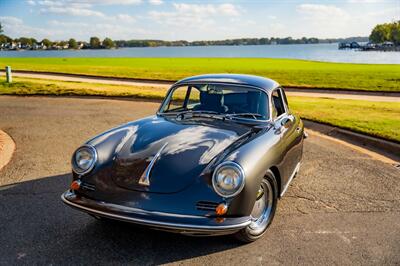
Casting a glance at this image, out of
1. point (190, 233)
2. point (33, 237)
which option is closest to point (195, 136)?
point (190, 233)

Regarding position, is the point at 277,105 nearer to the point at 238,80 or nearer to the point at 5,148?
the point at 238,80

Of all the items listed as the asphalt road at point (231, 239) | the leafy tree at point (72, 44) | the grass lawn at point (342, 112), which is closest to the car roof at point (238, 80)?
the asphalt road at point (231, 239)

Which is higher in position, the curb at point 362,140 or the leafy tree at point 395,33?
the leafy tree at point 395,33

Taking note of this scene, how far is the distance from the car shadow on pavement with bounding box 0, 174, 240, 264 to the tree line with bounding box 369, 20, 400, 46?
171 metres

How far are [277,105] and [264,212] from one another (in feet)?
5.87

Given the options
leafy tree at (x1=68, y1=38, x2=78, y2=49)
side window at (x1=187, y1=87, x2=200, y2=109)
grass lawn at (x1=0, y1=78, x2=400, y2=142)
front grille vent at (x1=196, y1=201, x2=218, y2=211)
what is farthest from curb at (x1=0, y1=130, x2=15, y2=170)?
leafy tree at (x1=68, y1=38, x2=78, y2=49)

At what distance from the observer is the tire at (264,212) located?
4.03m

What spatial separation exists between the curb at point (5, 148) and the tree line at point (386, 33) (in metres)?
169

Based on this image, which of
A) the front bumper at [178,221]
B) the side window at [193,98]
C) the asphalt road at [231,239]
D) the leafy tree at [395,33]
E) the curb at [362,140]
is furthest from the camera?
the leafy tree at [395,33]

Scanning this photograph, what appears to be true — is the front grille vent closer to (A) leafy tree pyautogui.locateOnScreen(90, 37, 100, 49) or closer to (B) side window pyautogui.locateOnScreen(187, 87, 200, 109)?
(B) side window pyautogui.locateOnScreen(187, 87, 200, 109)

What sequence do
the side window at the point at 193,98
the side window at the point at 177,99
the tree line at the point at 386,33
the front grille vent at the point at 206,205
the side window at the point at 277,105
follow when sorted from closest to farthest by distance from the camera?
1. the front grille vent at the point at 206,205
2. the side window at the point at 277,105
3. the side window at the point at 193,98
4. the side window at the point at 177,99
5. the tree line at the point at 386,33

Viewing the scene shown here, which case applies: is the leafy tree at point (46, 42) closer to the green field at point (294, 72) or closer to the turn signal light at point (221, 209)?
the green field at point (294, 72)

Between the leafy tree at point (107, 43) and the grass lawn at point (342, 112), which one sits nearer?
the grass lawn at point (342, 112)

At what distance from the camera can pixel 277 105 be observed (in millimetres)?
5645
